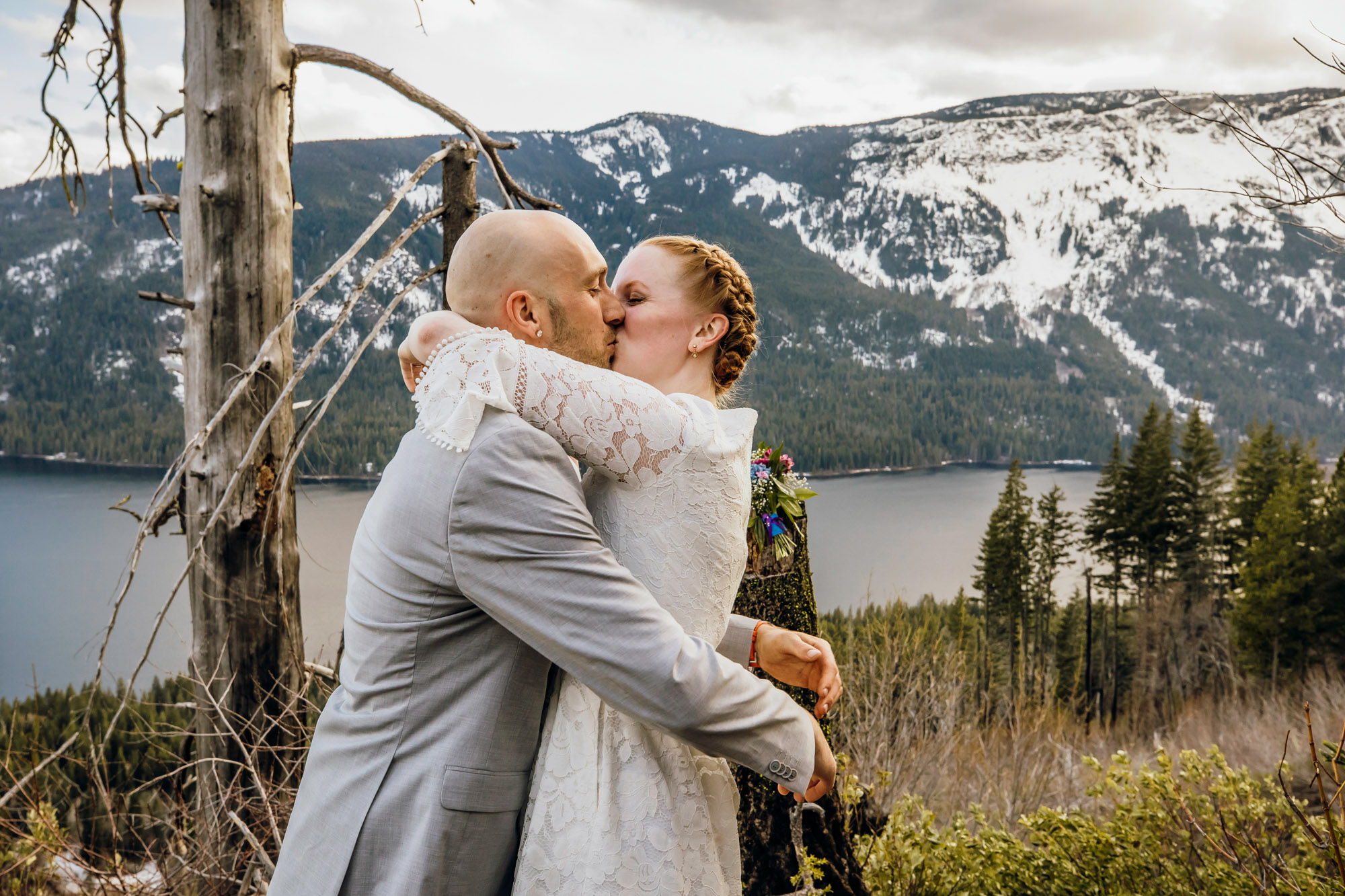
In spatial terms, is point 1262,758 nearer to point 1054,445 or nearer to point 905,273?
point 1054,445

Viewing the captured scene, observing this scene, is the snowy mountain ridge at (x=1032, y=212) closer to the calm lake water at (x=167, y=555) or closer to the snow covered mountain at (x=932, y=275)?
the snow covered mountain at (x=932, y=275)

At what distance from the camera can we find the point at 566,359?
123cm

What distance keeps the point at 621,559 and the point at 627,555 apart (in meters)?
0.01

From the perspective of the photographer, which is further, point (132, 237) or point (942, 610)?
point (132, 237)

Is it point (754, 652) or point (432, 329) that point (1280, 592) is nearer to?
point (754, 652)

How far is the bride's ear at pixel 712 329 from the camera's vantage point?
5.08 feet

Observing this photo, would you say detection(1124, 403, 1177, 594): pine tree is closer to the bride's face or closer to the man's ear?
the bride's face

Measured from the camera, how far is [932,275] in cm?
17188

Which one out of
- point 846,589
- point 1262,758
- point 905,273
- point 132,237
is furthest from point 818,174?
point 1262,758

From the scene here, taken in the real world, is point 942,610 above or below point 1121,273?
below

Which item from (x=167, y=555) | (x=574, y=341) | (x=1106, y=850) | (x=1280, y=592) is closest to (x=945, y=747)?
(x=1106, y=850)

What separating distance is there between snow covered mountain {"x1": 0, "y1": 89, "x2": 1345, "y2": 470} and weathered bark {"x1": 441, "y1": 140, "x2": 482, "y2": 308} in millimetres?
57041

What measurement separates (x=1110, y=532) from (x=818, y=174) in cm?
16646

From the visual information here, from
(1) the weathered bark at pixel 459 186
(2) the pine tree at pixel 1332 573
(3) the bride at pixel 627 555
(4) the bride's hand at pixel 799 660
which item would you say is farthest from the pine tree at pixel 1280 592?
(3) the bride at pixel 627 555
